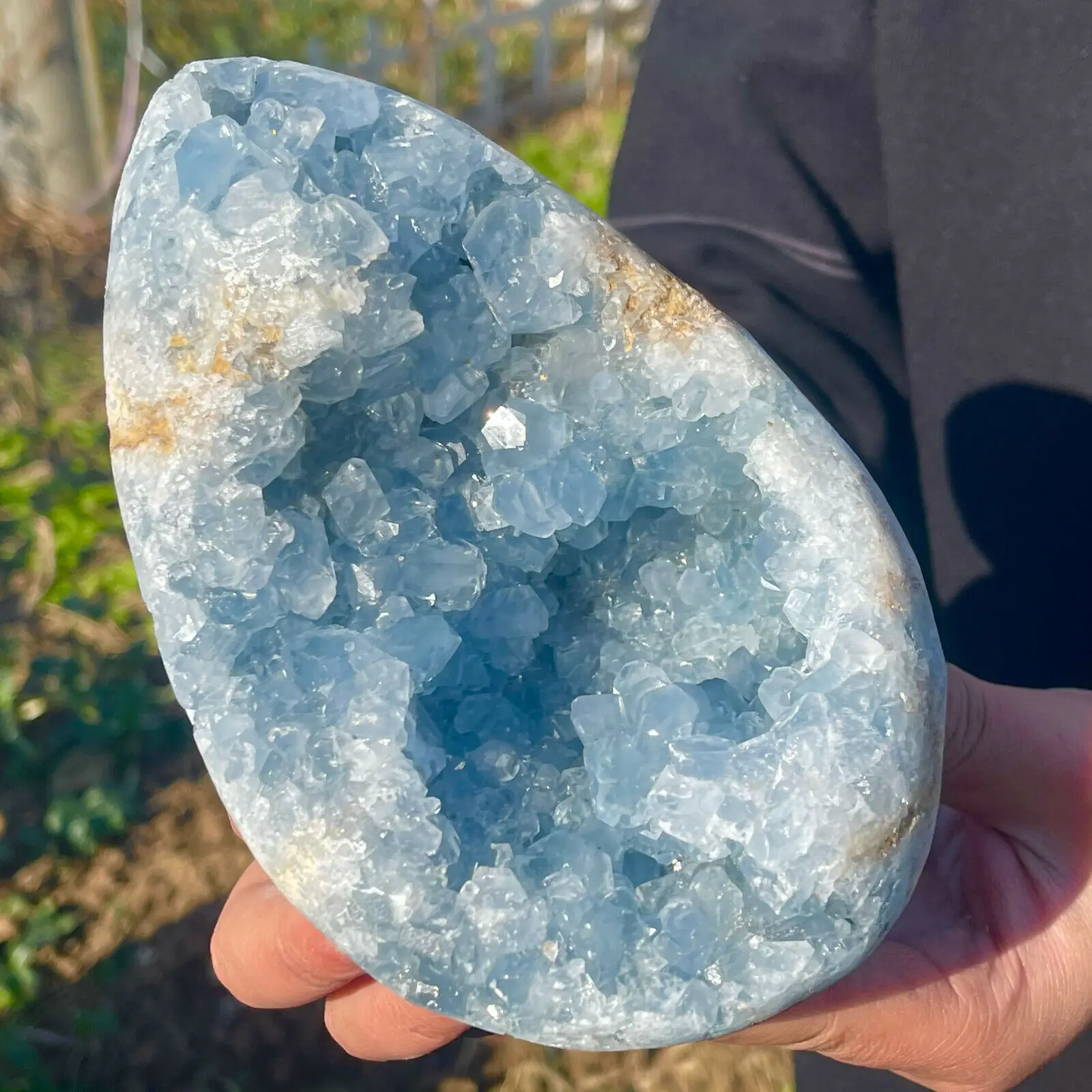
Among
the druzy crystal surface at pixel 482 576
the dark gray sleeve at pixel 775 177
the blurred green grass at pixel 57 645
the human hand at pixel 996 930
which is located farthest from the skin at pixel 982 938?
the blurred green grass at pixel 57 645

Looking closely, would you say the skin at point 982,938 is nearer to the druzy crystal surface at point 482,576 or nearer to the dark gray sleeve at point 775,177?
the druzy crystal surface at point 482,576

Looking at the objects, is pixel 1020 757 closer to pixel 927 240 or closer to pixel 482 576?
pixel 482 576

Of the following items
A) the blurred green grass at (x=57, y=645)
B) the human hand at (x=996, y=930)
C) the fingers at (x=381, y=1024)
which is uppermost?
the human hand at (x=996, y=930)

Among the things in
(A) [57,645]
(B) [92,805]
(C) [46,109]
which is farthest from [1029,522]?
(C) [46,109]

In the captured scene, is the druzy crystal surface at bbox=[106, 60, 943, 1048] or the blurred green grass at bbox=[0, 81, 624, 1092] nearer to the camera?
the druzy crystal surface at bbox=[106, 60, 943, 1048]

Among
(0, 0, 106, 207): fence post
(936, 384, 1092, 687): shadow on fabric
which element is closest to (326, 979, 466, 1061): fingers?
(936, 384, 1092, 687): shadow on fabric

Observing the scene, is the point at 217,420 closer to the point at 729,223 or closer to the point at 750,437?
the point at 750,437

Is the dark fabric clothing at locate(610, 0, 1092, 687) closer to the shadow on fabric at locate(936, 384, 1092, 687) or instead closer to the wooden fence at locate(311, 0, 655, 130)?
the shadow on fabric at locate(936, 384, 1092, 687)
